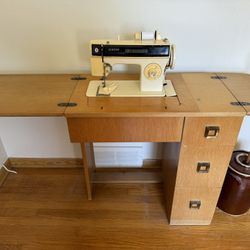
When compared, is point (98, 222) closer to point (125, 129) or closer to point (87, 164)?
point (87, 164)

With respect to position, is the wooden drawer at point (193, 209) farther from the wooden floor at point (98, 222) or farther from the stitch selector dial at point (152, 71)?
the stitch selector dial at point (152, 71)

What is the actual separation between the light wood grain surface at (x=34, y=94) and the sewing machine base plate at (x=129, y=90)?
124mm

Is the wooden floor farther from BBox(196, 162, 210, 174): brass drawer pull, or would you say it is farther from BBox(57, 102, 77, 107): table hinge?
BBox(57, 102, 77, 107): table hinge

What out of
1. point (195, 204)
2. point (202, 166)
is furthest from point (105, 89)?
point (195, 204)

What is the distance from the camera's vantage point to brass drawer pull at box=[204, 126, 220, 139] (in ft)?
3.67

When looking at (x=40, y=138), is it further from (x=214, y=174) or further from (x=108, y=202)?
(x=214, y=174)

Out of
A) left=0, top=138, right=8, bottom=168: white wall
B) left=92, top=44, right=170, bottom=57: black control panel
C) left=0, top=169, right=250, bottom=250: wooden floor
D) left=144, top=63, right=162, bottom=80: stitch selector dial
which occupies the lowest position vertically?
left=0, top=169, right=250, bottom=250: wooden floor

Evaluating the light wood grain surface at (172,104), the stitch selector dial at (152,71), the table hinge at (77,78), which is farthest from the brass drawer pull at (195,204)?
the table hinge at (77,78)

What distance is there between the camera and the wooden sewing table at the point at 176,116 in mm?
1082

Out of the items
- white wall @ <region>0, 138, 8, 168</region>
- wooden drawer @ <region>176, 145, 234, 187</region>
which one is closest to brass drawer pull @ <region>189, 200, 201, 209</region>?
wooden drawer @ <region>176, 145, 234, 187</region>

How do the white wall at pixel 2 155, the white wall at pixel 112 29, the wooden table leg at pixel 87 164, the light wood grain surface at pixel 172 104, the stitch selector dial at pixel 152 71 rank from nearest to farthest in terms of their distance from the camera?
1. the light wood grain surface at pixel 172 104
2. the stitch selector dial at pixel 152 71
3. the white wall at pixel 112 29
4. the wooden table leg at pixel 87 164
5. the white wall at pixel 2 155

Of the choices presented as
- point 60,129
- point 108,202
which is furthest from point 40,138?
point 108,202

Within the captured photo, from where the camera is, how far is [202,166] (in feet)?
4.12

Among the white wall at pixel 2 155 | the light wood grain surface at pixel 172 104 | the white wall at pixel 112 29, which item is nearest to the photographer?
the light wood grain surface at pixel 172 104
